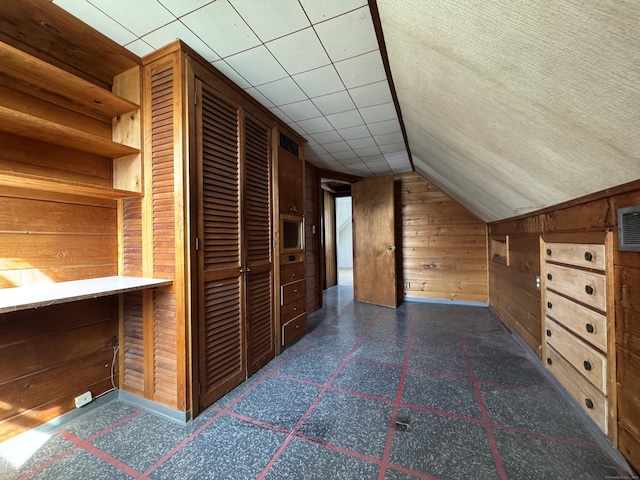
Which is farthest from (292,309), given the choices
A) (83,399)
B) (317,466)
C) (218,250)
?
(83,399)

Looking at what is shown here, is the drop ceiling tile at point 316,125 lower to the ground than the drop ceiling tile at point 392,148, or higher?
higher

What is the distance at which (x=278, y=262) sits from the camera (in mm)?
2564

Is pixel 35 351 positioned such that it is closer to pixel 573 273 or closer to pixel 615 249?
pixel 615 249

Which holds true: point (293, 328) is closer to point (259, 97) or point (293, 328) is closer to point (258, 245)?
point (258, 245)

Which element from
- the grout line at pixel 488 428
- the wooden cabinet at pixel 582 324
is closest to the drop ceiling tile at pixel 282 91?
the wooden cabinet at pixel 582 324

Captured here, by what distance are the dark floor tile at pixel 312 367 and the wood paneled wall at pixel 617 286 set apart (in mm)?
1707

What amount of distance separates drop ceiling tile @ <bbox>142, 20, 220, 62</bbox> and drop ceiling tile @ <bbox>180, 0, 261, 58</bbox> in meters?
0.04

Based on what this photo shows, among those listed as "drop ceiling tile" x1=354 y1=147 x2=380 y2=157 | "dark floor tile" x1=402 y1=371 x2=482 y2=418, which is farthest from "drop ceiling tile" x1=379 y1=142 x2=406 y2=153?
"dark floor tile" x1=402 y1=371 x2=482 y2=418

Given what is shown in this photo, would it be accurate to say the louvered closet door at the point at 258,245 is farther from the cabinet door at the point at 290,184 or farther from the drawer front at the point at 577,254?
the drawer front at the point at 577,254

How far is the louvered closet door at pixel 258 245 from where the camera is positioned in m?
2.16

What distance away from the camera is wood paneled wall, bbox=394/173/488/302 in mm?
4371

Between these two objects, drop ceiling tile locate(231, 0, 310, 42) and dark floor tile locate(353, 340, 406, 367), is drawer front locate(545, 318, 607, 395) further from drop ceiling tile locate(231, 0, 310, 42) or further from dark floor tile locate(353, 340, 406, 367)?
drop ceiling tile locate(231, 0, 310, 42)

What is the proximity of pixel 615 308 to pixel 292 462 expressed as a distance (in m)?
1.85

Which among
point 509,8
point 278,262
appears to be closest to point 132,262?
point 278,262
